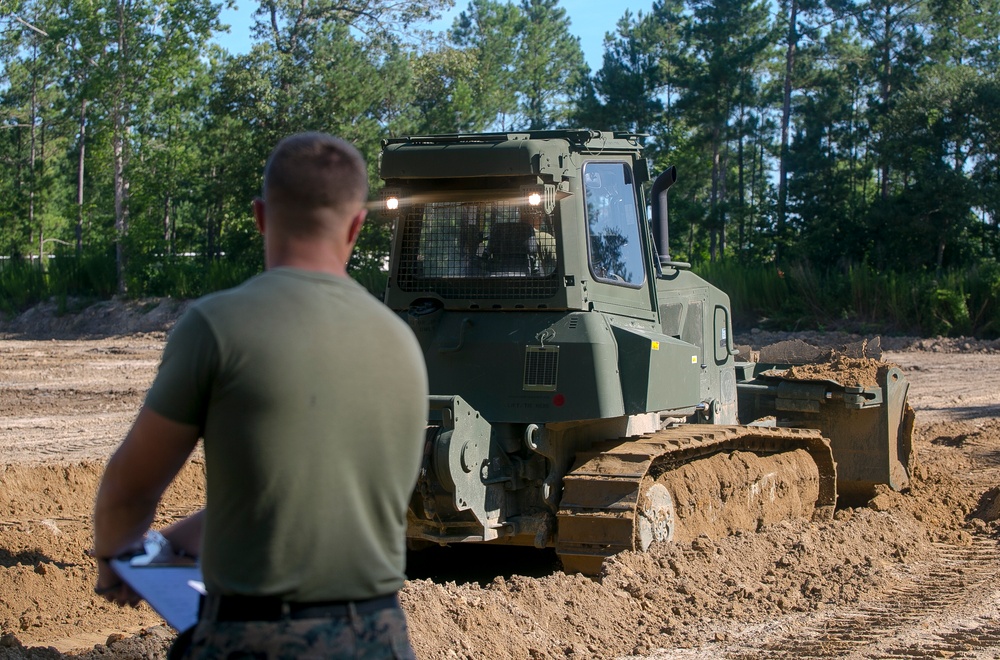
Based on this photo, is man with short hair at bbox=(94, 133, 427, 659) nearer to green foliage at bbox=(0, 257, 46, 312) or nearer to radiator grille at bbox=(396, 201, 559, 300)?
radiator grille at bbox=(396, 201, 559, 300)

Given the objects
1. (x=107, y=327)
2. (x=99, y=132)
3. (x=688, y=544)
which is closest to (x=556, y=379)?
(x=688, y=544)

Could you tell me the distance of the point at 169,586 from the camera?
2.50m

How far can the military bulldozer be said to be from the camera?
6.89 metres

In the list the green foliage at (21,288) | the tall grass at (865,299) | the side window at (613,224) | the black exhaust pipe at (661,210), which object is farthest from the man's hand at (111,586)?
the green foliage at (21,288)

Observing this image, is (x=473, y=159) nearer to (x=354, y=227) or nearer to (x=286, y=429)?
(x=354, y=227)

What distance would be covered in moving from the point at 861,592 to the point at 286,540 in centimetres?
576

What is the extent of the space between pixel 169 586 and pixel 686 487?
5.59m

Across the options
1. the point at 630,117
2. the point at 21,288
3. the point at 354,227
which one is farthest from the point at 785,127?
the point at 354,227

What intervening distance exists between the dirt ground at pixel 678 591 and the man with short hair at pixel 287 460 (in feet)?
10.6

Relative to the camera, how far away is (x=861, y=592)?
7.22m

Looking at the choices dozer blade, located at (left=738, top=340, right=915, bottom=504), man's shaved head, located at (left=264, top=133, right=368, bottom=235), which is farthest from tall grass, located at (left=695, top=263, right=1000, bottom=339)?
man's shaved head, located at (left=264, top=133, right=368, bottom=235)

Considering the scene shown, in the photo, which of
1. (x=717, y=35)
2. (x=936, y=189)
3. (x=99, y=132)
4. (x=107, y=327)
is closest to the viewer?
(x=936, y=189)

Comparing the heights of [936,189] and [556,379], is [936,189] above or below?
above

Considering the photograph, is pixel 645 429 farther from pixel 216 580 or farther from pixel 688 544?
pixel 216 580
